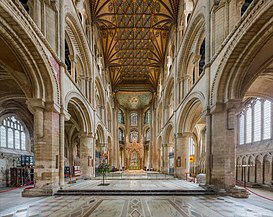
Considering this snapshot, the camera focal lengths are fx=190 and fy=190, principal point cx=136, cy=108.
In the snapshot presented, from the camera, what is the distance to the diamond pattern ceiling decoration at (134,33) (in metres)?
18.6

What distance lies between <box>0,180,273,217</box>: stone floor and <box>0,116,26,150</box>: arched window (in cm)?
1276

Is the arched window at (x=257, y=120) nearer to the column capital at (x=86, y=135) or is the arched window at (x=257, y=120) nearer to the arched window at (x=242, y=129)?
the arched window at (x=242, y=129)

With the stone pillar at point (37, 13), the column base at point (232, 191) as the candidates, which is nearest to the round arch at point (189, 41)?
the stone pillar at point (37, 13)

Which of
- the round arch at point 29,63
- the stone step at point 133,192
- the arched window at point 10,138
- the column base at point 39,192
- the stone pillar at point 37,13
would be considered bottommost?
the stone step at point 133,192

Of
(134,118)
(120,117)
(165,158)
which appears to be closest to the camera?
(165,158)

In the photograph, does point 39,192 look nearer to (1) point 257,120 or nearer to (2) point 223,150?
(2) point 223,150

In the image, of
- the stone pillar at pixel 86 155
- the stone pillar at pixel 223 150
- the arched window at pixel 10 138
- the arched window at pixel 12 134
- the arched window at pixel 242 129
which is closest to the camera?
the stone pillar at pixel 223 150

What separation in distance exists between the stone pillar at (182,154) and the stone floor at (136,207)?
8.01m

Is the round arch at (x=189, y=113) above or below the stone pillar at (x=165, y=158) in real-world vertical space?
above

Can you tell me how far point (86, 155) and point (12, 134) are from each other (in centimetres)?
854

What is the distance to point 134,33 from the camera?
22.1 meters

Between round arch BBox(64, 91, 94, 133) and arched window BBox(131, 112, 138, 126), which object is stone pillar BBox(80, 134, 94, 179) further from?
arched window BBox(131, 112, 138, 126)

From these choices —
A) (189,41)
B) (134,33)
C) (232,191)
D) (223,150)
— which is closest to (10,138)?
(134,33)

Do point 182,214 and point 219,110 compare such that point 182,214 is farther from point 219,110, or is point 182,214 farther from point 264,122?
point 264,122
